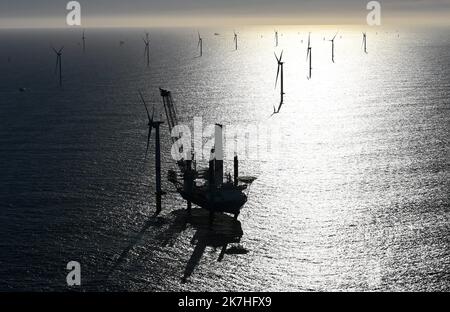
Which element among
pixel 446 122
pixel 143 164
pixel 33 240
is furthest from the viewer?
pixel 446 122

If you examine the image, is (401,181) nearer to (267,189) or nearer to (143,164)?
(267,189)

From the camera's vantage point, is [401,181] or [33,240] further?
[401,181]

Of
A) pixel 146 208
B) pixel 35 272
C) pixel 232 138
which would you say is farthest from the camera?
pixel 232 138

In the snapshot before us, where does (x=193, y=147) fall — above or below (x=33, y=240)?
above
